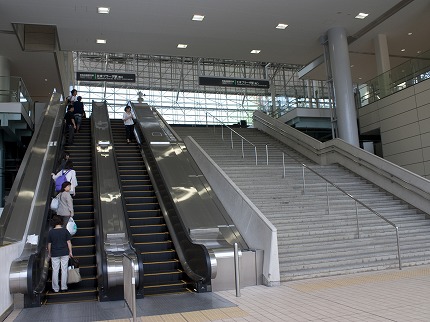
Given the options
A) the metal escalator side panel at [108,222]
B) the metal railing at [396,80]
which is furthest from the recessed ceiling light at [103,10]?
the metal railing at [396,80]

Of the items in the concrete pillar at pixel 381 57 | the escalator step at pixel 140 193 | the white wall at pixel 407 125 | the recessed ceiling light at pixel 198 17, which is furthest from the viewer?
the concrete pillar at pixel 381 57

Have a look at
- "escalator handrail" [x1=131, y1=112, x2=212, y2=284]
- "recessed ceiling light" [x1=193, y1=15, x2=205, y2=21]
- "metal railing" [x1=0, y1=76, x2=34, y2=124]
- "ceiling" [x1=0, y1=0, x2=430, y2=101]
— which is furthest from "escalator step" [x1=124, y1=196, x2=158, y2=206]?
"recessed ceiling light" [x1=193, y1=15, x2=205, y2=21]

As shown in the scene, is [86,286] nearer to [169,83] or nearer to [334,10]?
[334,10]

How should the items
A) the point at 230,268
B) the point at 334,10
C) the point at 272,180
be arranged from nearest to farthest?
the point at 230,268
the point at 272,180
the point at 334,10

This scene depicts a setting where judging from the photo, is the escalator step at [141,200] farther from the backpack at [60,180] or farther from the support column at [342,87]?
the support column at [342,87]

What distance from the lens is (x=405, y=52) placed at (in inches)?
800

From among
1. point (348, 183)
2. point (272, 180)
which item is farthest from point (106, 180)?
point (348, 183)

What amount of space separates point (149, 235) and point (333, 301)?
4.08 metres

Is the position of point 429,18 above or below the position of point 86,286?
above

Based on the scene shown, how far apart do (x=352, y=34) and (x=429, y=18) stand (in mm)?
2821

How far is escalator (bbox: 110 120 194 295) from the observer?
7.32 metres

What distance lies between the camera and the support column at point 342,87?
15891 mm

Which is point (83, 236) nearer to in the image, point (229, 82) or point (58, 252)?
point (58, 252)

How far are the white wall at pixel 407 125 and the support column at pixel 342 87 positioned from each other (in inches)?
43.2
